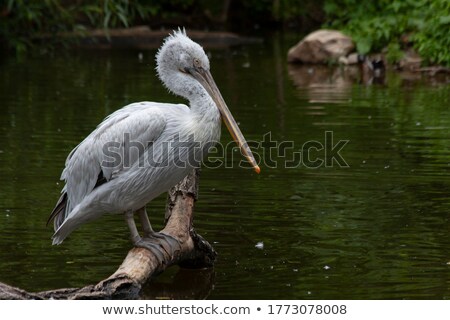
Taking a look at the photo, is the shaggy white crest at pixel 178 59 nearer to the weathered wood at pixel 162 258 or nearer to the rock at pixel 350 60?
the weathered wood at pixel 162 258

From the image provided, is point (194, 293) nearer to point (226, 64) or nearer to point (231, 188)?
point (231, 188)

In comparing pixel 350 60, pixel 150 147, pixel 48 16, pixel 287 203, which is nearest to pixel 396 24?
pixel 350 60

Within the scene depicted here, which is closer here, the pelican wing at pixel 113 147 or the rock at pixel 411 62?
the pelican wing at pixel 113 147

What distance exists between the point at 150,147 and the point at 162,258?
66 centimetres

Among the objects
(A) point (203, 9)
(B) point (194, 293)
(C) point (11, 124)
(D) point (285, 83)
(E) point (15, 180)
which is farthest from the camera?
(A) point (203, 9)

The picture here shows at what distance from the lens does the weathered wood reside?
514 cm

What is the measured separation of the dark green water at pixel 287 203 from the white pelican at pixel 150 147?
15.9 inches

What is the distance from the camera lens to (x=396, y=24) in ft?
62.4

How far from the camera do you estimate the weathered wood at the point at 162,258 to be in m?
5.14

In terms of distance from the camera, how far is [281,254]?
6680mm

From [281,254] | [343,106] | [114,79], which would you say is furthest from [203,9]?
[281,254]

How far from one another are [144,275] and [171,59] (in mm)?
1468

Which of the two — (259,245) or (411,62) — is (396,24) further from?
(259,245)

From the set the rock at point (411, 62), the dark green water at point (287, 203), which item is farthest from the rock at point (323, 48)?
the dark green water at point (287, 203)
